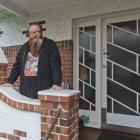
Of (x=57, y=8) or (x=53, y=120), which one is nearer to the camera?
(x=53, y=120)

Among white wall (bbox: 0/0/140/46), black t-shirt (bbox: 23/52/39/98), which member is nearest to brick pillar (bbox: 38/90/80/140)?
black t-shirt (bbox: 23/52/39/98)

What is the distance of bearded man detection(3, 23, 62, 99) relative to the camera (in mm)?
2134

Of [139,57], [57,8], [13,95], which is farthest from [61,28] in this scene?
[13,95]

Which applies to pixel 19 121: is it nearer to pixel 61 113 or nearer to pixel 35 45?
pixel 61 113

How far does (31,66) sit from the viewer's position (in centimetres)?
222

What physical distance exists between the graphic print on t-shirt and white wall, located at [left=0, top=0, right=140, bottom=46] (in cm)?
180

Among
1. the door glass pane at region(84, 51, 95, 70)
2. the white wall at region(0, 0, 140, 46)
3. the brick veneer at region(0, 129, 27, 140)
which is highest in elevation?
the white wall at region(0, 0, 140, 46)

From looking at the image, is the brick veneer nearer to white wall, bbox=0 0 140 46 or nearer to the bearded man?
the bearded man

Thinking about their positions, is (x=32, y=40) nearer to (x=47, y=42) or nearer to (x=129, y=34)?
(x=47, y=42)

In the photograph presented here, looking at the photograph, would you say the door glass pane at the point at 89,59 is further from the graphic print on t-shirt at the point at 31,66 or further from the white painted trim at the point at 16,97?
the white painted trim at the point at 16,97

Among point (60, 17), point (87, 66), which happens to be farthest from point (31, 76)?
point (60, 17)

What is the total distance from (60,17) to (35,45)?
2.00 metres

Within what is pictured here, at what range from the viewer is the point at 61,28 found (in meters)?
4.02

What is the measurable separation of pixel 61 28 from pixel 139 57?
1.56 metres
